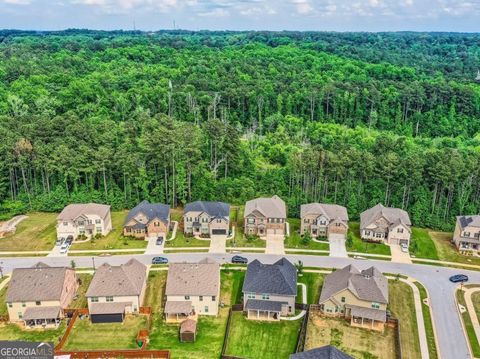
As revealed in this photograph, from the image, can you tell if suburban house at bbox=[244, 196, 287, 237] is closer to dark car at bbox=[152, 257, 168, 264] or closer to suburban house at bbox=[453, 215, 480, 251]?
dark car at bbox=[152, 257, 168, 264]

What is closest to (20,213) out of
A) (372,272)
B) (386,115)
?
(372,272)

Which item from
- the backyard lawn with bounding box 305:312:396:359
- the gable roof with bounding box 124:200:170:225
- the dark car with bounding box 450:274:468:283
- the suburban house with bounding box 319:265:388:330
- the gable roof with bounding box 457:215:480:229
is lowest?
the backyard lawn with bounding box 305:312:396:359

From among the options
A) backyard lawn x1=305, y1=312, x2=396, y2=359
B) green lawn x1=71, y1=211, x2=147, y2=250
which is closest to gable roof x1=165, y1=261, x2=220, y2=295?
backyard lawn x1=305, y1=312, x2=396, y2=359

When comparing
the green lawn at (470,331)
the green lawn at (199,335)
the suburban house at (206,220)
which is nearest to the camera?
the green lawn at (199,335)

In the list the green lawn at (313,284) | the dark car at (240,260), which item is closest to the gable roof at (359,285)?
the green lawn at (313,284)

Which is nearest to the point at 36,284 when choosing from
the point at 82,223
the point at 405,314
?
the point at 82,223

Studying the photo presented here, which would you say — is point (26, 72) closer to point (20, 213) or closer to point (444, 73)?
point (20, 213)

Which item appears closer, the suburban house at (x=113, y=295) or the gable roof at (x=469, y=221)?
the suburban house at (x=113, y=295)

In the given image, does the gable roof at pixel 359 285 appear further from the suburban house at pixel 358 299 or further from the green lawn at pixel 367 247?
the green lawn at pixel 367 247
